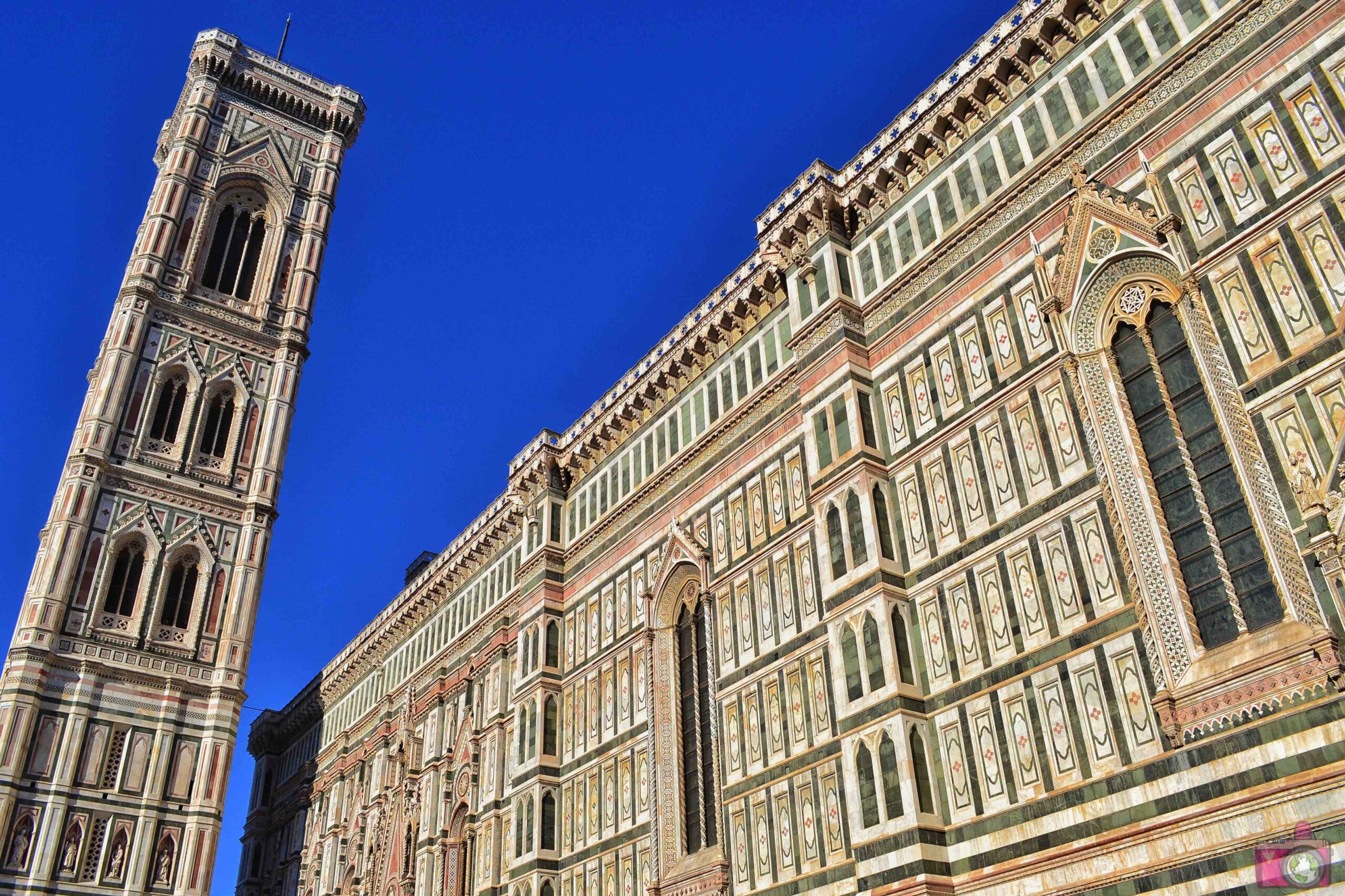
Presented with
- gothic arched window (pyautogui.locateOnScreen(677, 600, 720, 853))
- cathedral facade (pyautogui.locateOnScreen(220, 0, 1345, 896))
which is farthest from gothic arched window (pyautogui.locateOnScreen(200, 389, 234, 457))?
gothic arched window (pyautogui.locateOnScreen(677, 600, 720, 853))

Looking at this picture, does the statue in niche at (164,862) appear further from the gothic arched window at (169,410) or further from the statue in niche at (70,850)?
the gothic arched window at (169,410)

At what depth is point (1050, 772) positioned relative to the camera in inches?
546

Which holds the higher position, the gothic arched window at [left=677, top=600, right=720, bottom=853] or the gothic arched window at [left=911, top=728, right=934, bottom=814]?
the gothic arched window at [left=677, top=600, right=720, bottom=853]

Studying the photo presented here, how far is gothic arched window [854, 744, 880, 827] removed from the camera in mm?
15664

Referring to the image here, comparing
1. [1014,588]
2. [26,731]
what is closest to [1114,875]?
[1014,588]

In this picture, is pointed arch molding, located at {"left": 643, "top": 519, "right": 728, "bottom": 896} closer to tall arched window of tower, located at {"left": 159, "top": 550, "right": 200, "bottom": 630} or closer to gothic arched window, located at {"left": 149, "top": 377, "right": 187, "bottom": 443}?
tall arched window of tower, located at {"left": 159, "top": 550, "right": 200, "bottom": 630}

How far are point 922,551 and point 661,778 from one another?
7477 mm

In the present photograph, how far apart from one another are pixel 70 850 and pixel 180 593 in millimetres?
8733

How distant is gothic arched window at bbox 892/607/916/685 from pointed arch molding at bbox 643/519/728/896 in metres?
4.93

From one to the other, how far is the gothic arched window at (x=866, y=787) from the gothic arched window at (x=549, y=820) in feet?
32.7

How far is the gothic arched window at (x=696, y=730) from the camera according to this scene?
20078 millimetres

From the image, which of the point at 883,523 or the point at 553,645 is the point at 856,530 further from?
the point at 553,645

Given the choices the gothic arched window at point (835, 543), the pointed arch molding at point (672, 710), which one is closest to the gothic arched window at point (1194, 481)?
the gothic arched window at point (835, 543)

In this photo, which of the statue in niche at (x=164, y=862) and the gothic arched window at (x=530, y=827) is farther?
the statue in niche at (x=164, y=862)
